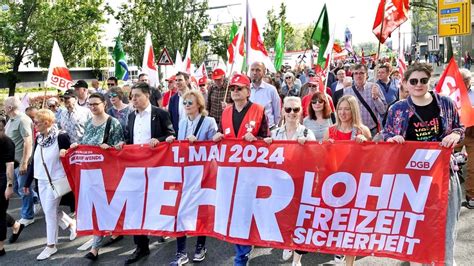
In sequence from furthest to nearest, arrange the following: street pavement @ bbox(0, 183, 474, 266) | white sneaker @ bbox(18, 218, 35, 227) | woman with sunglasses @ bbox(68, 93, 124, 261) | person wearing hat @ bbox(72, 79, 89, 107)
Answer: person wearing hat @ bbox(72, 79, 89, 107)
white sneaker @ bbox(18, 218, 35, 227)
woman with sunglasses @ bbox(68, 93, 124, 261)
street pavement @ bbox(0, 183, 474, 266)

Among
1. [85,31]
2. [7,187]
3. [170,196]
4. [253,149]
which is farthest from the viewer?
[85,31]

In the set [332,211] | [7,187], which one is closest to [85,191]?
[7,187]

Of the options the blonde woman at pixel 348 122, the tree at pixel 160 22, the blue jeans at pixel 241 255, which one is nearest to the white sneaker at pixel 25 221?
the blue jeans at pixel 241 255

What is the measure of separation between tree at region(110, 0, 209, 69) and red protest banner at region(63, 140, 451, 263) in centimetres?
2011

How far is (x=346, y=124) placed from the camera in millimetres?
4719

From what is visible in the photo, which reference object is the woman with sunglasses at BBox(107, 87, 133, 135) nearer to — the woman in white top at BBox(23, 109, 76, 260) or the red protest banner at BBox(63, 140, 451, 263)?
the woman in white top at BBox(23, 109, 76, 260)

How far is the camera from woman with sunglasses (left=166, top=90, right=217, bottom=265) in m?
4.90

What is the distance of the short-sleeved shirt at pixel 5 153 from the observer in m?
5.28

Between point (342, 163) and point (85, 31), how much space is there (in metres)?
17.8

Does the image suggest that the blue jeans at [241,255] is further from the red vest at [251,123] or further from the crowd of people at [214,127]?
the red vest at [251,123]

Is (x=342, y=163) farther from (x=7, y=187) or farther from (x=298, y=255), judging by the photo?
(x=7, y=187)

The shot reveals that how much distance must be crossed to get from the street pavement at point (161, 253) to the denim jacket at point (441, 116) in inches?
63.7

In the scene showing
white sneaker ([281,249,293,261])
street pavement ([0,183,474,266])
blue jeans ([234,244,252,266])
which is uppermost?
blue jeans ([234,244,252,266])

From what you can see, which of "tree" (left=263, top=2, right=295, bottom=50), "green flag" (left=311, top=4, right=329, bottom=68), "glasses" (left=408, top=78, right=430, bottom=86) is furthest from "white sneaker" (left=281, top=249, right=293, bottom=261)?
"tree" (left=263, top=2, right=295, bottom=50)
